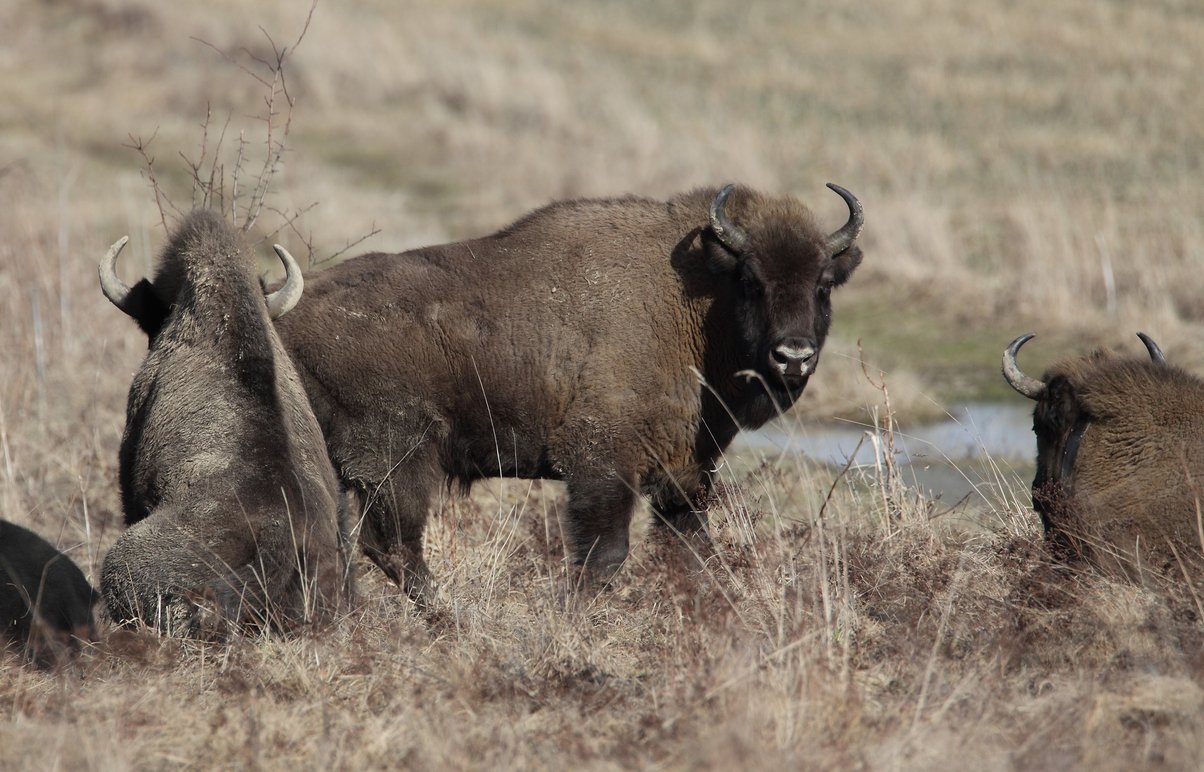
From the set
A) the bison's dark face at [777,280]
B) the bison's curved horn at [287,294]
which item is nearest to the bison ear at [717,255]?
the bison's dark face at [777,280]

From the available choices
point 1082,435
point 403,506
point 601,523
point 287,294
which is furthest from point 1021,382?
point 287,294

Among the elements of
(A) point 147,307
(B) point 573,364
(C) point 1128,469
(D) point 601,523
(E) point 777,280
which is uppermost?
(A) point 147,307

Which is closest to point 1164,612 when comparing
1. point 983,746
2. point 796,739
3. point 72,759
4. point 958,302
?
point 983,746

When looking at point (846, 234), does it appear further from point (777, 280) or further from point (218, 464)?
point (218, 464)

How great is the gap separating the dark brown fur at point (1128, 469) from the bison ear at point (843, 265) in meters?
1.44

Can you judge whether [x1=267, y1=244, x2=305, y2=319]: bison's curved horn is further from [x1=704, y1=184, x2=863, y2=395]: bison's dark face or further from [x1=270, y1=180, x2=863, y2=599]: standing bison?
[x1=704, y1=184, x2=863, y2=395]: bison's dark face

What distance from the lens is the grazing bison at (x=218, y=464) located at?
610 cm

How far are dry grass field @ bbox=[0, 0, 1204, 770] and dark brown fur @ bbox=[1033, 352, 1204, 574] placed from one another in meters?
0.21

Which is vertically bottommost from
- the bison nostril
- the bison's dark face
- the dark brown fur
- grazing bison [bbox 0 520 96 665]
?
grazing bison [bbox 0 520 96 665]

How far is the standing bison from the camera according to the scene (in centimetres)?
752

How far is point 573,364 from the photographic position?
762 centimetres

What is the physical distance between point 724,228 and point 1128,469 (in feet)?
7.96

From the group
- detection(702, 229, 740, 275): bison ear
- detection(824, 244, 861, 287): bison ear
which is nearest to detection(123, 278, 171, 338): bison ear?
detection(702, 229, 740, 275): bison ear

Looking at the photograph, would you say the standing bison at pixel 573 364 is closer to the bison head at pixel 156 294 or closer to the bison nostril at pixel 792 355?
the bison nostril at pixel 792 355
